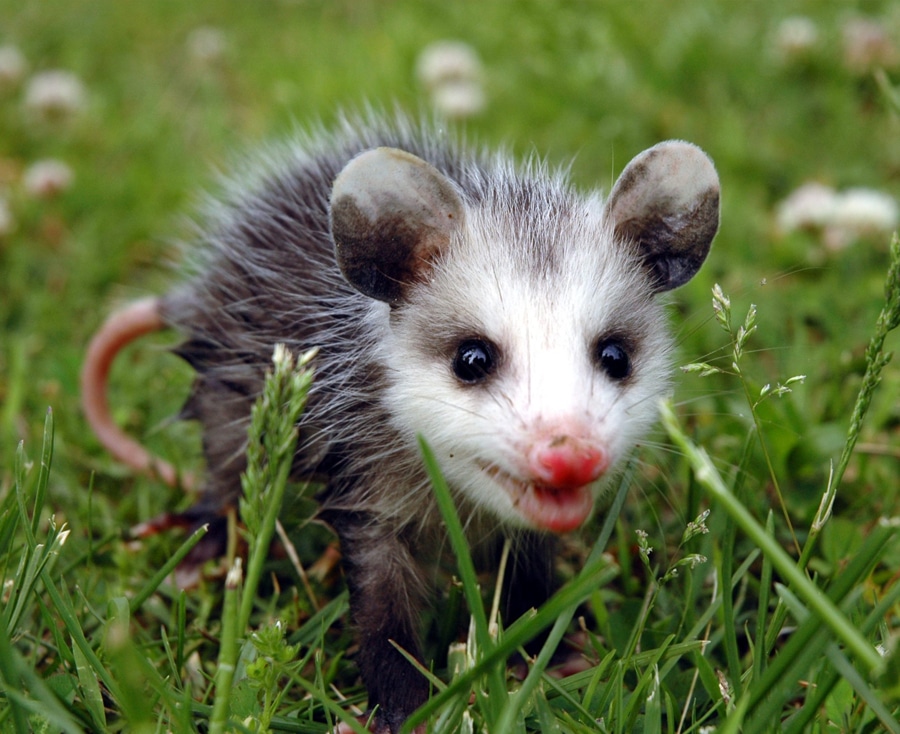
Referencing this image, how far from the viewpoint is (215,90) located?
5.61 metres

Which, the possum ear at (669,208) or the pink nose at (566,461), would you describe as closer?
the pink nose at (566,461)

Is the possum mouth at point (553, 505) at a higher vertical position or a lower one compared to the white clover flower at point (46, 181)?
lower

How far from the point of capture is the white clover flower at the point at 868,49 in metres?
4.62

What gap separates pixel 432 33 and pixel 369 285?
402cm

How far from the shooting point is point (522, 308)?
6.38ft

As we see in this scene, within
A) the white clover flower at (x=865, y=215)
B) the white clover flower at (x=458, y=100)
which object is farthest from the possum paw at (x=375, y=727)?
the white clover flower at (x=458, y=100)

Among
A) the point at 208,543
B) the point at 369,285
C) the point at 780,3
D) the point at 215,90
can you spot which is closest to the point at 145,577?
the point at 208,543

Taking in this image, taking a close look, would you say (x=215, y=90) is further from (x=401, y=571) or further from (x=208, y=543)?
(x=401, y=571)

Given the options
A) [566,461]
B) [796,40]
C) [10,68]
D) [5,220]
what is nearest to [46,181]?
[5,220]

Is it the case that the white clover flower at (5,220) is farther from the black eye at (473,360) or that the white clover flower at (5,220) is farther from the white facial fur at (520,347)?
the black eye at (473,360)

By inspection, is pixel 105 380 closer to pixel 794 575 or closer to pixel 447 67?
pixel 794 575

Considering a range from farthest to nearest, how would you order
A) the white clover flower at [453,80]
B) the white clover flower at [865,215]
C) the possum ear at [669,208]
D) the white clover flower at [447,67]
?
1. the white clover flower at [447,67]
2. the white clover flower at [453,80]
3. the white clover flower at [865,215]
4. the possum ear at [669,208]

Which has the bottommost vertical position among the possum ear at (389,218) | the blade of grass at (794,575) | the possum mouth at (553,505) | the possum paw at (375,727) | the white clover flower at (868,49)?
the possum paw at (375,727)

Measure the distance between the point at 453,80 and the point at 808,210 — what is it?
1.94 meters
